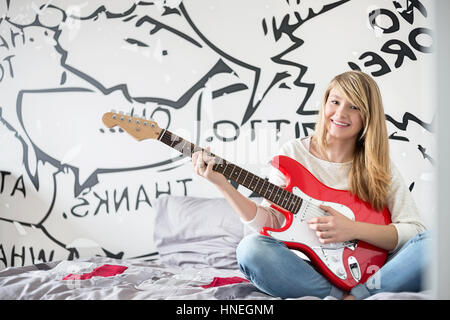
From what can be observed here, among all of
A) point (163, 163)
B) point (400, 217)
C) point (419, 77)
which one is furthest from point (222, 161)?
point (419, 77)

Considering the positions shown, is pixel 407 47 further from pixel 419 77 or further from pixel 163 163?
pixel 163 163

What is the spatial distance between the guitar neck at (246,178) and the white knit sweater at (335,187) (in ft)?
0.20

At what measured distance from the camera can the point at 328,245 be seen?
0.93 metres

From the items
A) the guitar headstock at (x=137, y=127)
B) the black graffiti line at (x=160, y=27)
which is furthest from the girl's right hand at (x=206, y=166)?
the black graffiti line at (x=160, y=27)

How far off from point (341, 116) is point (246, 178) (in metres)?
0.36

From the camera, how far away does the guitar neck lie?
98 cm

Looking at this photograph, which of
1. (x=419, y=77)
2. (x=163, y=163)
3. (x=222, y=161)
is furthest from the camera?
(x=163, y=163)

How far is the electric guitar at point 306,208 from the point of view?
0.92 m

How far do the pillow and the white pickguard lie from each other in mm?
409

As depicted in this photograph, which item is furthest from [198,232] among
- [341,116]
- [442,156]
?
[442,156]

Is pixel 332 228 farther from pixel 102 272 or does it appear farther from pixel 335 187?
pixel 102 272

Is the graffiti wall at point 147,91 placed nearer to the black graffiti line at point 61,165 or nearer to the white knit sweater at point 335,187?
the black graffiti line at point 61,165
